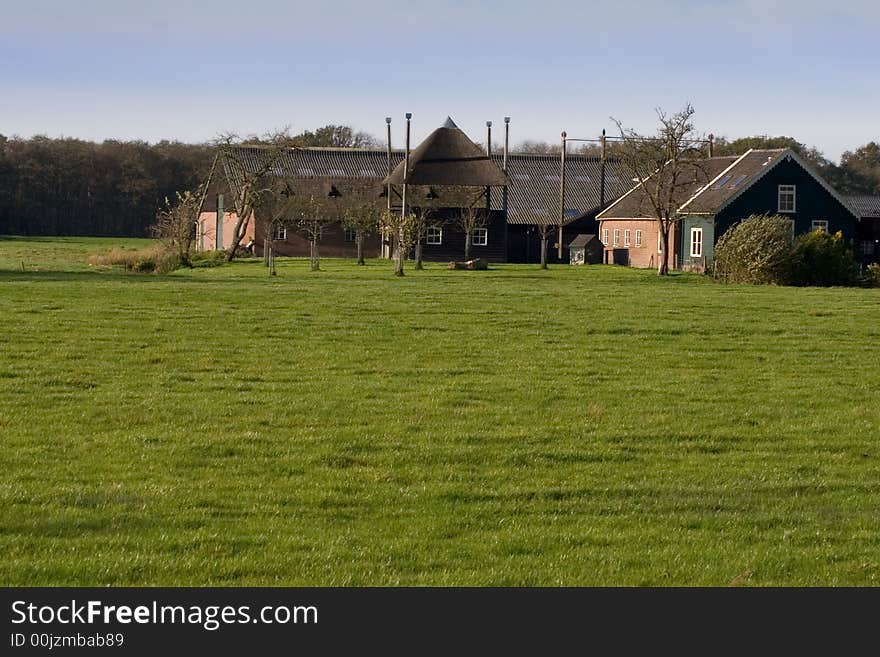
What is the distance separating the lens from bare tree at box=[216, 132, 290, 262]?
61.7 m

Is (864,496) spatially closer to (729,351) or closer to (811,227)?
(729,351)

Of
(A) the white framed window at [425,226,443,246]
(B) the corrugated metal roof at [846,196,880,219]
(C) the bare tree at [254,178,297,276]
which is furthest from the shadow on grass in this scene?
(B) the corrugated metal roof at [846,196,880,219]

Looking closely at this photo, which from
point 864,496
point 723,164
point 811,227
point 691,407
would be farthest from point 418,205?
point 864,496

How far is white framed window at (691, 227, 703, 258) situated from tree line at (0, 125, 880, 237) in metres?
47.0

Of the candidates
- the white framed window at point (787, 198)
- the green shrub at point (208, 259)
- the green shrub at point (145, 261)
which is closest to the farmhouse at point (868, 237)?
the white framed window at point (787, 198)

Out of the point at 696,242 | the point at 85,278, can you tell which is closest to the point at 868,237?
the point at 696,242

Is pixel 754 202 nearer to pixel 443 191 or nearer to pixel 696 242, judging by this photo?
pixel 696 242

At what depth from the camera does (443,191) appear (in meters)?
67.4

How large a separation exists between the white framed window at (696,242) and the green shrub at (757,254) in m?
16.5

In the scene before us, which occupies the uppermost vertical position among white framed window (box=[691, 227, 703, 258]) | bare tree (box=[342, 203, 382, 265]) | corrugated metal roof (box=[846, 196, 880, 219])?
corrugated metal roof (box=[846, 196, 880, 219])

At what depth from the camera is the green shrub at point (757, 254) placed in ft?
133

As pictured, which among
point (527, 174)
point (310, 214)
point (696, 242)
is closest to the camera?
point (696, 242)

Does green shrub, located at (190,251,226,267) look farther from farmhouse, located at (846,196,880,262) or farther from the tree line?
the tree line

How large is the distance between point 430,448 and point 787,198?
4847cm
